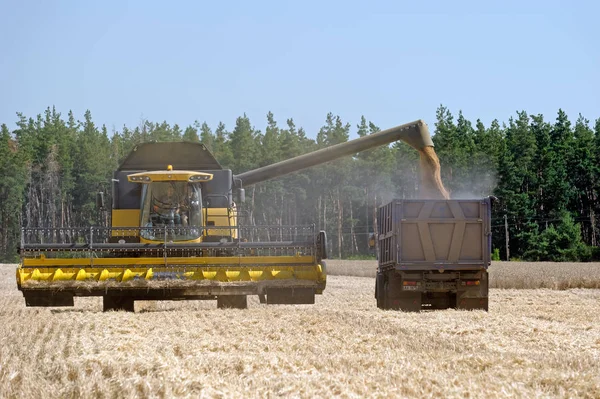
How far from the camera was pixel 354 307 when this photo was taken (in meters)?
21.7

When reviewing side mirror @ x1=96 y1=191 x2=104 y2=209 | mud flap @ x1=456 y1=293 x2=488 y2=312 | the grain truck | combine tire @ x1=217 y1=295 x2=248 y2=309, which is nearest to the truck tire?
the grain truck

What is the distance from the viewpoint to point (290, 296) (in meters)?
18.1

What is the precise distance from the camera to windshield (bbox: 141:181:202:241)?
19500 millimetres

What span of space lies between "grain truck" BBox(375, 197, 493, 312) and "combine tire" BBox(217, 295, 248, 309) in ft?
10.1

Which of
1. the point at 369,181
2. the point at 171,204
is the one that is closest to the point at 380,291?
the point at 171,204

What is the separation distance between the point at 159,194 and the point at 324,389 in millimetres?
11541

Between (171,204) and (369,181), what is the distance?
267 feet

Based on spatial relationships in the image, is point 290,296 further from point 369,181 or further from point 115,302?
point 369,181

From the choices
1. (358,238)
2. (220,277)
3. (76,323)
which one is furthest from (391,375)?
(358,238)

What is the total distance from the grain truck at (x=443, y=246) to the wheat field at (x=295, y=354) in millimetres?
1229

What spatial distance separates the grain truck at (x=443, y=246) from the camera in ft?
63.4

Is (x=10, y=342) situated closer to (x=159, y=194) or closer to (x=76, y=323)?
(x=76, y=323)

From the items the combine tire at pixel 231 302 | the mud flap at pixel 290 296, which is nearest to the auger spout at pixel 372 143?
the combine tire at pixel 231 302

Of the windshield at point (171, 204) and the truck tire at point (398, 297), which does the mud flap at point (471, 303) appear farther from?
the windshield at point (171, 204)
